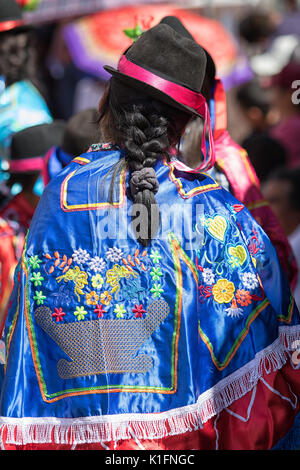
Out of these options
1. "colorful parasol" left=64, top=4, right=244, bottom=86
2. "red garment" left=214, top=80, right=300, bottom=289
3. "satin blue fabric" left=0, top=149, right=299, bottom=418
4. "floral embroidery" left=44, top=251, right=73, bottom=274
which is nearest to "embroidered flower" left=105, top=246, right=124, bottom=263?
"satin blue fabric" left=0, top=149, right=299, bottom=418

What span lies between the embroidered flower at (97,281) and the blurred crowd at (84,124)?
577 millimetres

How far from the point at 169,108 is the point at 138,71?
157 millimetres

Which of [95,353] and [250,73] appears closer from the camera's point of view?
[95,353]

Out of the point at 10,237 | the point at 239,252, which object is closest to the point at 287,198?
the point at 10,237

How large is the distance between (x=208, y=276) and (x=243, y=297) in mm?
146

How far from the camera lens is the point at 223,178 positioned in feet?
9.43

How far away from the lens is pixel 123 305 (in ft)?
7.11

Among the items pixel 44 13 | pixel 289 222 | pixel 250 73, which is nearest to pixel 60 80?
pixel 44 13

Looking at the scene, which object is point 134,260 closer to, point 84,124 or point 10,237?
point 84,124

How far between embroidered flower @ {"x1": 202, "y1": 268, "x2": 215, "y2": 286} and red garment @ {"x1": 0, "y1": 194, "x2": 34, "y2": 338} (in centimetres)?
151

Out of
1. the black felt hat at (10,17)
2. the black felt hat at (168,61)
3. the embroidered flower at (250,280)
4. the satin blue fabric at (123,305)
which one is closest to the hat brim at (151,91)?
the black felt hat at (168,61)

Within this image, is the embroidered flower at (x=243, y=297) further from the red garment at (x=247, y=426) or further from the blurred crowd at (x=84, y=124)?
the blurred crowd at (x=84, y=124)

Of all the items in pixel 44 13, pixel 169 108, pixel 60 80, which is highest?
pixel 169 108

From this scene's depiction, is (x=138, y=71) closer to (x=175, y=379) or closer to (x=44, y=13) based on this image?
(x=175, y=379)
